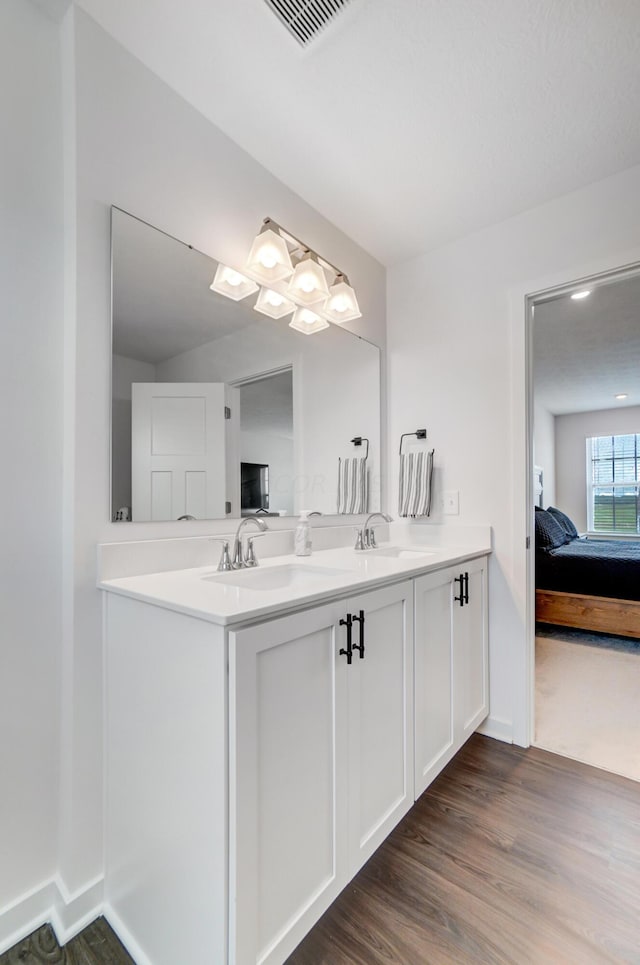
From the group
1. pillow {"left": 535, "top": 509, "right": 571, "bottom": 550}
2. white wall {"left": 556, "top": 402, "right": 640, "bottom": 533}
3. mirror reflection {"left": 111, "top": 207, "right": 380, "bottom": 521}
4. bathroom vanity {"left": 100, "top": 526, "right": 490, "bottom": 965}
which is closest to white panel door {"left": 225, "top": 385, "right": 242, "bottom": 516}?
mirror reflection {"left": 111, "top": 207, "right": 380, "bottom": 521}

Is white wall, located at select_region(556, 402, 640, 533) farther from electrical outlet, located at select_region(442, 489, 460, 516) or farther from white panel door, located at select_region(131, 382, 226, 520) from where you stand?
white panel door, located at select_region(131, 382, 226, 520)

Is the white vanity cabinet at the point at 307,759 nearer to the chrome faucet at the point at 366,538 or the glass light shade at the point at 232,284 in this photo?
the chrome faucet at the point at 366,538

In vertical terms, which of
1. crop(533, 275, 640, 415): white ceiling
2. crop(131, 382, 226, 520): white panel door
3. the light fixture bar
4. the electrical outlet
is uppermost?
crop(533, 275, 640, 415): white ceiling

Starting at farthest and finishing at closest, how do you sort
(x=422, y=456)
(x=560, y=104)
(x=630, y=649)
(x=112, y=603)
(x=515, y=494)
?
(x=630, y=649) < (x=422, y=456) < (x=515, y=494) < (x=560, y=104) < (x=112, y=603)

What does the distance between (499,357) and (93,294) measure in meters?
1.74

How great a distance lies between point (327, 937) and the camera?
43.4 inches

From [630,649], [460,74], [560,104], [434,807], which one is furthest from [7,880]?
[630,649]

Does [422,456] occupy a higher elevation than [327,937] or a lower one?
higher

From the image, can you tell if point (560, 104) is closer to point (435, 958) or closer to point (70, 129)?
point (70, 129)

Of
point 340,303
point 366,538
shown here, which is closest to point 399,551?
point 366,538

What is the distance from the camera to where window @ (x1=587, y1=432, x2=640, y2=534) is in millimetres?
6172

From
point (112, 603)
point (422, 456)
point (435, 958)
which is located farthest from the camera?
point (422, 456)

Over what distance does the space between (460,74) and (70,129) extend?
3.94 ft

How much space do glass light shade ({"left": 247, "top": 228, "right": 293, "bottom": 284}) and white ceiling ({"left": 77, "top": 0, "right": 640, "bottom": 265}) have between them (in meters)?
0.38
